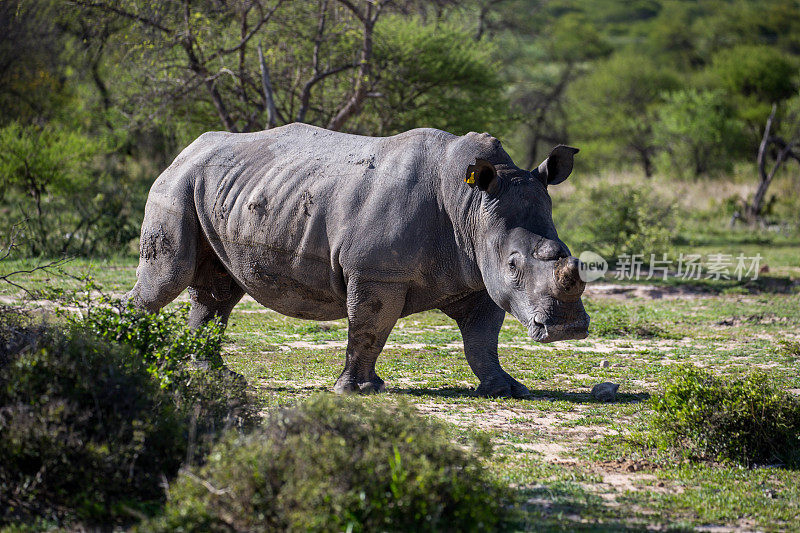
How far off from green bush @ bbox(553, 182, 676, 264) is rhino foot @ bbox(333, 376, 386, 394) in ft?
36.7

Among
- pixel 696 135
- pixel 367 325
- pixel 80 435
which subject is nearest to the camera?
pixel 80 435

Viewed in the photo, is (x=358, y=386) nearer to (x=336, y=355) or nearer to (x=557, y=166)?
(x=336, y=355)

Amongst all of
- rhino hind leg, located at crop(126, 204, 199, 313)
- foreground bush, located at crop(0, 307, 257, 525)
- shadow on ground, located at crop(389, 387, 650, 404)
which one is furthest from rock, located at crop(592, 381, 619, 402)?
rhino hind leg, located at crop(126, 204, 199, 313)

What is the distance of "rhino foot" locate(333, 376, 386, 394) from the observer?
7605 mm

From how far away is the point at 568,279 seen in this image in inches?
262

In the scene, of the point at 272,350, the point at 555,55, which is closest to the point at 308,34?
the point at 272,350

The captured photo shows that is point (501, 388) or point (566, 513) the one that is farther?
point (501, 388)

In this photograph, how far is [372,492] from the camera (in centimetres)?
416

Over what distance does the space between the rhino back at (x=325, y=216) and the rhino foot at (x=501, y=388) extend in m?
0.87

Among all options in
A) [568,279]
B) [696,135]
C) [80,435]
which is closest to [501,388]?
[568,279]

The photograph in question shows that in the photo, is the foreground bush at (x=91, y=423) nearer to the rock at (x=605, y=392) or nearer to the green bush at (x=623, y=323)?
the rock at (x=605, y=392)

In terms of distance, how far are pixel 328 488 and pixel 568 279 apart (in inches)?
123

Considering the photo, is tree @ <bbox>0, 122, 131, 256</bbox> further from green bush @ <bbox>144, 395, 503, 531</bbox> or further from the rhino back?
green bush @ <bbox>144, 395, 503, 531</bbox>

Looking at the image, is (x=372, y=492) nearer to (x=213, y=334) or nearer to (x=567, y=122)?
(x=213, y=334)
